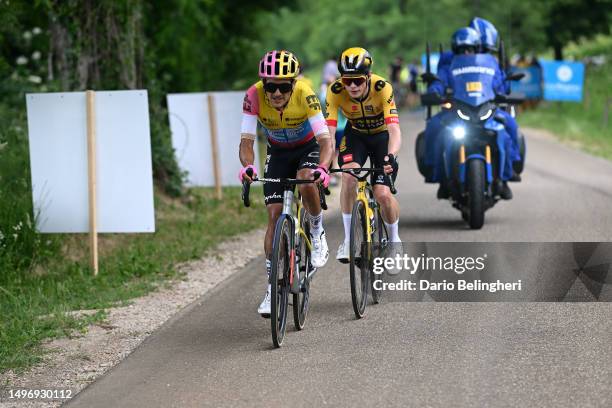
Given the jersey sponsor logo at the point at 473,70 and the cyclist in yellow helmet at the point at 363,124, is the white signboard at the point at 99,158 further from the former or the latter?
the jersey sponsor logo at the point at 473,70

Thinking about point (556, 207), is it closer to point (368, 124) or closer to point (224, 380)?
Answer: point (368, 124)

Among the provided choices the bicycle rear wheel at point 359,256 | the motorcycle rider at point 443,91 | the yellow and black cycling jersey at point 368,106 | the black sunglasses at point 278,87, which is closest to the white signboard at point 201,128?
the motorcycle rider at point 443,91

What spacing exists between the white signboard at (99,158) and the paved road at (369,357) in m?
1.36

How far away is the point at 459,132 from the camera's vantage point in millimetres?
14406

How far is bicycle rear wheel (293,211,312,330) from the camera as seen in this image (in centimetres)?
892

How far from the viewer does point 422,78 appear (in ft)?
48.5

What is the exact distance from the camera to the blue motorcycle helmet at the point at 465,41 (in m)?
14.7

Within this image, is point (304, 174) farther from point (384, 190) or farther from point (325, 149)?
point (384, 190)

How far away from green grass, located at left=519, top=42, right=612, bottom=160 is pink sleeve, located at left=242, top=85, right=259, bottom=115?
16.5m

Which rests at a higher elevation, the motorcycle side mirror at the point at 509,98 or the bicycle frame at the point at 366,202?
the motorcycle side mirror at the point at 509,98

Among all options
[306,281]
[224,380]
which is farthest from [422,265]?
[224,380]

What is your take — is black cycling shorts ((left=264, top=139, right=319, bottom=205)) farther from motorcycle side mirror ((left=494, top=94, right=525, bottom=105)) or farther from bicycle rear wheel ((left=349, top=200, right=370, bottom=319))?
motorcycle side mirror ((left=494, top=94, right=525, bottom=105))

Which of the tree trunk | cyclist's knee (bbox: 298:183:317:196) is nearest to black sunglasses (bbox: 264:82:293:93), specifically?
cyclist's knee (bbox: 298:183:317:196)

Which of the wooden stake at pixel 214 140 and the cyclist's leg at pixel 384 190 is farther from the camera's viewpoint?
the wooden stake at pixel 214 140
